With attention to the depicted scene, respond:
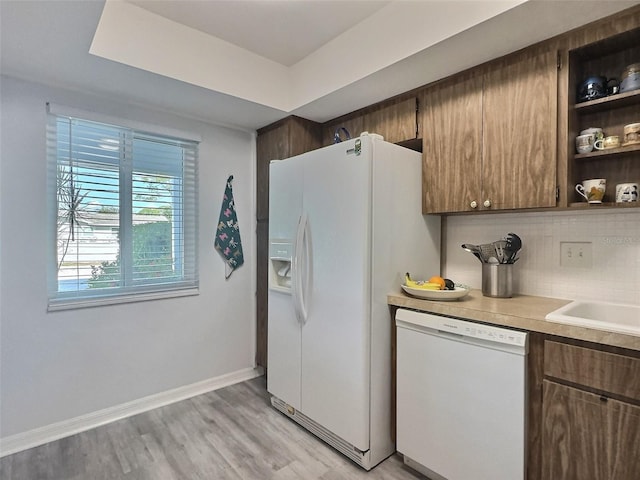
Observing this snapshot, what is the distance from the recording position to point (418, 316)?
69.0 inches

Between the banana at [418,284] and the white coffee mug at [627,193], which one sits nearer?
the white coffee mug at [627,193]

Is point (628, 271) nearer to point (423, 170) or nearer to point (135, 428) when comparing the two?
point (423, 170)

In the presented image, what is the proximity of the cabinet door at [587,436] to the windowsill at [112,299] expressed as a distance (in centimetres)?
242

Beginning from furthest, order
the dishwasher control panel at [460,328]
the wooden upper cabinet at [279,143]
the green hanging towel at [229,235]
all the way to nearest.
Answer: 1. the green hanging towel at [229,235]
2. the wooden upper cabinet at [279,143]
3. the dishwasher control panel at [460,328]

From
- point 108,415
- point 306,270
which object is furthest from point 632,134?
point 108,415

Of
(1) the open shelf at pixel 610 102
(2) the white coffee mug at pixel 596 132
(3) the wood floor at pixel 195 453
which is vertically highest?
(1) the open shelf at pixel 610 102

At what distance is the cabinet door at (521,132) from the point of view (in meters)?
1.62

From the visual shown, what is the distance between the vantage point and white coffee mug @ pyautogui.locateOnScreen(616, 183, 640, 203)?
5.02 ft

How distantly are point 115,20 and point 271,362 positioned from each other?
2309 mm

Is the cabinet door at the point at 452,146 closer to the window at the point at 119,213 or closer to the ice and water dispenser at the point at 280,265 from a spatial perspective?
the ice and water dispenser at the point at 280,265

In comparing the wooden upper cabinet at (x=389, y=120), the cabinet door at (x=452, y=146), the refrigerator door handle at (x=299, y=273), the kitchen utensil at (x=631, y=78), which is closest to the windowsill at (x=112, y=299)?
the refrigerator door handle at (x=299, y=273)

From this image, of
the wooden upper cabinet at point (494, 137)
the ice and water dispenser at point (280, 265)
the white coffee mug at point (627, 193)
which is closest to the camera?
the white coffee mug at point (627, 193)

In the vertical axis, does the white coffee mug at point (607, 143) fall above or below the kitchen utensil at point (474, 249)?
above

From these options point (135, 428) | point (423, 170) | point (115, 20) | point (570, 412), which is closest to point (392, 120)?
point (423, 170)
